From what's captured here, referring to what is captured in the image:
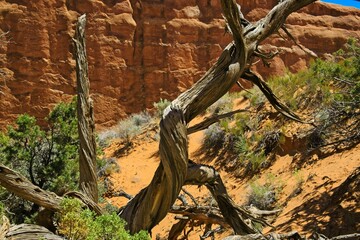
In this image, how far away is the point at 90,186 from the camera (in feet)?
13.8

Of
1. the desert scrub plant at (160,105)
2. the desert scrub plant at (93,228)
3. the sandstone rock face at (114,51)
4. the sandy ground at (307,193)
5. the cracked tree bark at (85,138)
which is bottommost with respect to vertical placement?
the sandy ground at (307,193)

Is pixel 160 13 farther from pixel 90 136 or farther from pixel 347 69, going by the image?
pixel 90 136

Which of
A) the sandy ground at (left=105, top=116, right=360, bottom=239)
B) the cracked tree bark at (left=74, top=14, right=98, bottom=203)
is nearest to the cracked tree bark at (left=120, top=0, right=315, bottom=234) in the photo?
the cracked tree bark at (left=74, top=14, right=98, bottom=203)

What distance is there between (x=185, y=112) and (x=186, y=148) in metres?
0.30

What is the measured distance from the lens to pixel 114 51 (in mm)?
20875

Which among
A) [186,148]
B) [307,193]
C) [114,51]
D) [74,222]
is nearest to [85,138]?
[186,148]

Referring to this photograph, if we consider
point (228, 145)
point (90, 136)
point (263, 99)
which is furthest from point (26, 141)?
point (263, 99)

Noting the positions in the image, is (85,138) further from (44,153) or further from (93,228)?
(44,153)

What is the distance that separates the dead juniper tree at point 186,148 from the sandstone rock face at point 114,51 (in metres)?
15.1

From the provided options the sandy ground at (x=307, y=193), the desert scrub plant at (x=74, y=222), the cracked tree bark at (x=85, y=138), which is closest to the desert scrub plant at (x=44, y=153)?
the sandy ground at (x=307, y=193)

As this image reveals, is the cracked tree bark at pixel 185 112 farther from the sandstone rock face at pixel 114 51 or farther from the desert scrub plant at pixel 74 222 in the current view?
the sandstone rock face at pixel 114 51

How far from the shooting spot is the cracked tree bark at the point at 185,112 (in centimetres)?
372

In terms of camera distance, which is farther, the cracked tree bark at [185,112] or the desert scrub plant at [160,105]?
Answer: the desert scrub plant at [160,105]

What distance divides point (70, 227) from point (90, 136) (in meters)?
1.28
